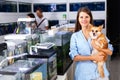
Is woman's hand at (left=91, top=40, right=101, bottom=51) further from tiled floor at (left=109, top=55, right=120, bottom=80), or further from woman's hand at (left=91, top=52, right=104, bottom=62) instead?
tiled floor at (left=109, top=55, right=120, bottom=80)

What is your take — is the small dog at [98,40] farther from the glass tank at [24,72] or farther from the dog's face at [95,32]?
the glass tank at [24,72]

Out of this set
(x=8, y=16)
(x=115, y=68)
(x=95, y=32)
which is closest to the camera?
(x=95, y=32)

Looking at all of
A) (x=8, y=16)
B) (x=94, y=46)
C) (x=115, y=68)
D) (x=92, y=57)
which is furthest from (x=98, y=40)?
(x=8, y=16)

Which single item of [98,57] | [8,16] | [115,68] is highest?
[8,16]

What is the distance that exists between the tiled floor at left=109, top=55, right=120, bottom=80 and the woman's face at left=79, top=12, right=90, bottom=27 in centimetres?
292

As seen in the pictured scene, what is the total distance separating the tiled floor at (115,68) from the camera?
505 cm

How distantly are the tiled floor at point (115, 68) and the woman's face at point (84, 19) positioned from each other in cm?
292

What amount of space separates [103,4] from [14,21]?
2908 millimetres

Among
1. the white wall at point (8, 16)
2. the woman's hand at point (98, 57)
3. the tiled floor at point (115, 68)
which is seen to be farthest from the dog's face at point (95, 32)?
the white wall at point (8, 16)

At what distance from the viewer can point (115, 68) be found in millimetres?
5816

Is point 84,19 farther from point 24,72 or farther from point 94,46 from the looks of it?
point 24,72

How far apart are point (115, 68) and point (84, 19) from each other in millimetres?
3865

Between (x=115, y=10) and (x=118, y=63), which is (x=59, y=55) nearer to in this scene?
(x=118, y=63)

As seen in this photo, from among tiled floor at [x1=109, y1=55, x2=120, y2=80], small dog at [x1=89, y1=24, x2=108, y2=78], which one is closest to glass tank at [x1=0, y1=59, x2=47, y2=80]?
small dog at [x1=89, y1=24, x2=108, y2=78]
